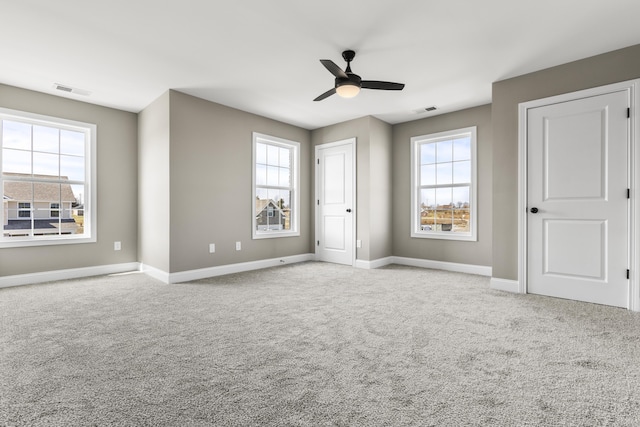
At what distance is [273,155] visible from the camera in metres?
5.61

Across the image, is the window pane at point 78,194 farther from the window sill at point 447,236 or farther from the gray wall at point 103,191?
the window sill at point 447,236

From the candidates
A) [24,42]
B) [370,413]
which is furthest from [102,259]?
[370,413]

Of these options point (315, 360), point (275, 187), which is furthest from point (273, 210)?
point (315, 360)

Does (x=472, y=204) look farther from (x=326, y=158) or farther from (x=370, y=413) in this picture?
(x=370, y=413)

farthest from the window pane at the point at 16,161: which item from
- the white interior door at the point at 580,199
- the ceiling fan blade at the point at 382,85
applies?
the white interior door at the point at 580,199

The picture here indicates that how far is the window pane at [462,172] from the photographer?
4.92 m

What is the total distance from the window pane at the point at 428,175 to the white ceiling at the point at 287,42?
139 cm

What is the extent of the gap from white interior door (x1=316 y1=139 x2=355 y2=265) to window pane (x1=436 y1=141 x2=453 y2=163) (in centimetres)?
141

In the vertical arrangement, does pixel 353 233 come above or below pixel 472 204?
below

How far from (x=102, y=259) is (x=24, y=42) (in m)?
2.90

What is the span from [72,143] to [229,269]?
2.85 metres

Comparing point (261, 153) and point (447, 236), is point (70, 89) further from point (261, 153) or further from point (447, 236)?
point (447, 236)

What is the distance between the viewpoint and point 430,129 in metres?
5.28

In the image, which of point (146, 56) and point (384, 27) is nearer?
point (384, 27)
